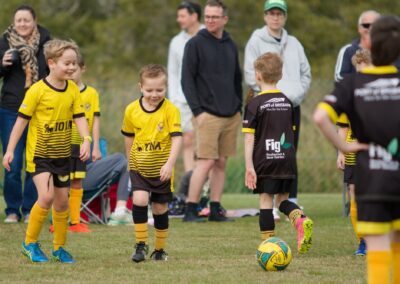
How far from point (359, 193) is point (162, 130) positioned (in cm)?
268

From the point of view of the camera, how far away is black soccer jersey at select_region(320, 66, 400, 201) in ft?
18.8

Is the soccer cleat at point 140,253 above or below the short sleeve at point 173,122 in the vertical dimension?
below

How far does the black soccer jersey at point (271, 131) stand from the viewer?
855 centimetres

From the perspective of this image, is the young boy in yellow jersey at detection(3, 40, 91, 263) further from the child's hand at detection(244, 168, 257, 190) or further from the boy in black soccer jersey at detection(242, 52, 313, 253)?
the boy in black soccer jersey at detection(242, 52, 313, 253)

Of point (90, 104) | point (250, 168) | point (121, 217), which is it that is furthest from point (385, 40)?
point (121, 217)

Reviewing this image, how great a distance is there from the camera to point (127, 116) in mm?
8258

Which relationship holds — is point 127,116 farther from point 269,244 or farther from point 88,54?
point 88,54

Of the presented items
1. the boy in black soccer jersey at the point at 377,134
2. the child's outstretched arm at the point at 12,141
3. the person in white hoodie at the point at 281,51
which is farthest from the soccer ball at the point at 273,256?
the person in white hoodie at the point at 281,51

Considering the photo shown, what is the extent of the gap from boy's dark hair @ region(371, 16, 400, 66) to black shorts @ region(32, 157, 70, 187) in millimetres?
3151

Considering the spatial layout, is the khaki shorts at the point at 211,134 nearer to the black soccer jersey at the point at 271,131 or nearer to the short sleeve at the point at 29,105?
the black soccer jersey at the point at 271,131

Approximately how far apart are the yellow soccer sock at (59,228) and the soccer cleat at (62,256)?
4 cm

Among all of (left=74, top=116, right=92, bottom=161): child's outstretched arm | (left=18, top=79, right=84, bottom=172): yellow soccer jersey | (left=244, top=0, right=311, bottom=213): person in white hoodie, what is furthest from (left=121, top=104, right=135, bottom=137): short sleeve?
(left=244, top=0, right=311, bottom=213): person in white hoodie

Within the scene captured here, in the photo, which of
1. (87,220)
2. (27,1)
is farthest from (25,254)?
(27,1)

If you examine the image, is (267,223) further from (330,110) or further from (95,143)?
(330,110)
